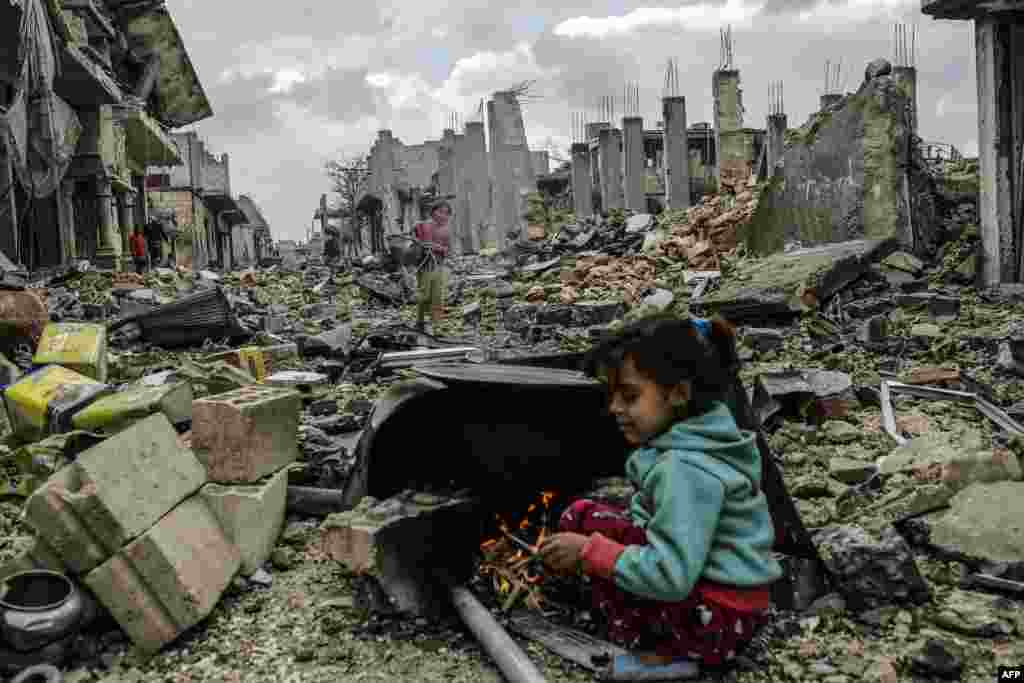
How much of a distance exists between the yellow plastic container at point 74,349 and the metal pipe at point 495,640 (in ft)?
11.4

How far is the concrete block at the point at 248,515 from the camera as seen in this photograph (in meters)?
2.92

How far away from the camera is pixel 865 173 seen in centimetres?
834

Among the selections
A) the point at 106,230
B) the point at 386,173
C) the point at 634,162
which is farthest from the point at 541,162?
the point at 106,230

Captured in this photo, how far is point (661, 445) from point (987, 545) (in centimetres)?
139

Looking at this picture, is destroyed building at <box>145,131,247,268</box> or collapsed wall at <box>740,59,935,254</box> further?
destroyed building at <box>145,131,247,268</box>

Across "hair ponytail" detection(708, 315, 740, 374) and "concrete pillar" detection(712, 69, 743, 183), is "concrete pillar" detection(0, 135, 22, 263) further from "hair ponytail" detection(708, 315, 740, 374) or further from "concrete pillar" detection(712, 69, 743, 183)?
"concrete pillar" detection(712, 69, 743, 183)

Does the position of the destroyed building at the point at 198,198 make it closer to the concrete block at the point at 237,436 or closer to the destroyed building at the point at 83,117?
the destroyed building at the point at 83,117

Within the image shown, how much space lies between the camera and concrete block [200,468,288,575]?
2.92 meters

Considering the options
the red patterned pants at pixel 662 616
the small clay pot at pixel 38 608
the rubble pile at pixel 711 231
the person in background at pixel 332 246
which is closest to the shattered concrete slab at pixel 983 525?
the red patterned pants at pixel 662 616

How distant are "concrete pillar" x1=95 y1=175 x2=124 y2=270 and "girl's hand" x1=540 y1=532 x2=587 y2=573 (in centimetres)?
1357

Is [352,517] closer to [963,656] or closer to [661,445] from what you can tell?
[661,445]

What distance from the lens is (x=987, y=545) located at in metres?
2.71

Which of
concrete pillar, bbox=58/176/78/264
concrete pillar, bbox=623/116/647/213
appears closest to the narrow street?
concrete pillar, bbox=58/176/78/264

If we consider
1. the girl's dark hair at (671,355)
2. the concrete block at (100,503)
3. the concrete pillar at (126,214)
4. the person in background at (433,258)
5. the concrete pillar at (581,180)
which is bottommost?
the concrete block at (100,503)
